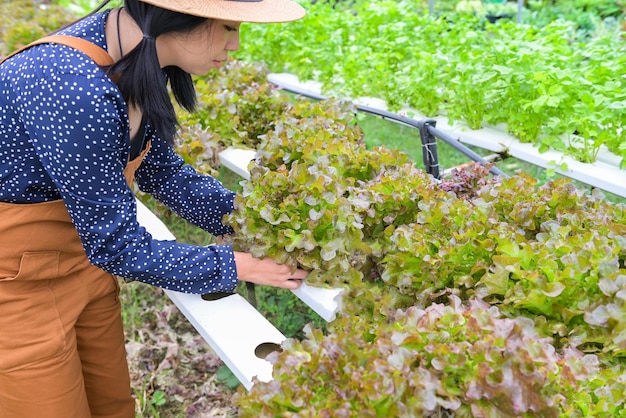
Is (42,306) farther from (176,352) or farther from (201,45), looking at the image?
(176,352)

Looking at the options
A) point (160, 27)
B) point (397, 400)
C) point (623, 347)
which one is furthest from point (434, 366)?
point (160, 27)

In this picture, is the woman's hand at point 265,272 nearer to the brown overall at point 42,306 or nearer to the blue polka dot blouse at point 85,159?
the blue polka dot blouse at point 85,159

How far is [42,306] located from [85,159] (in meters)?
0.59

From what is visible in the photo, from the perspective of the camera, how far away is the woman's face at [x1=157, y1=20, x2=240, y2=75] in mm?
1572

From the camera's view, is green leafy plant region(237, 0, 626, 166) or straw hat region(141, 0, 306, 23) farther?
green leafy plant region(237, 0, 626, 166)

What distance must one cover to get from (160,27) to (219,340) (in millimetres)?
919

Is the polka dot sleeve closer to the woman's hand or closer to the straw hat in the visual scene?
Answer: the woman's hand

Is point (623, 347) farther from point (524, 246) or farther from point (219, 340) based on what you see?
point (219, 340)

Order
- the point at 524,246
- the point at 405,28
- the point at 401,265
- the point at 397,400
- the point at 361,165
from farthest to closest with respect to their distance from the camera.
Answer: the point at 405,28, the point at 361,165, the point at 401,265, the point at 524,246, the point at 397,400

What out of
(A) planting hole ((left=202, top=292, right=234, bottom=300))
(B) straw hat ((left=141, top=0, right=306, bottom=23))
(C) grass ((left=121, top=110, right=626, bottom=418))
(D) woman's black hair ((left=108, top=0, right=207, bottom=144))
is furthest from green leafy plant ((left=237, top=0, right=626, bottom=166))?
(D) woman's black hair ((left=108, top=0, right=207, bottom=144))

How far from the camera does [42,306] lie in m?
1.82

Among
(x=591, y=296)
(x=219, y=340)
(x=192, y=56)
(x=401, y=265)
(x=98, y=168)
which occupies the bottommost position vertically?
(x=219, y=340)

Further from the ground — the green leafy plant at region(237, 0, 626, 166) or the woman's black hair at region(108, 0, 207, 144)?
the woman's black hair at region(108, 0, 207, 144)

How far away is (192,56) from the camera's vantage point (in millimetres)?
1629
